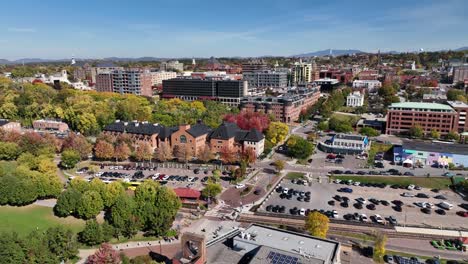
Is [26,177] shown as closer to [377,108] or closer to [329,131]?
[329,131]

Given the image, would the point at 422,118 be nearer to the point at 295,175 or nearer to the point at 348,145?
the point at 348,145

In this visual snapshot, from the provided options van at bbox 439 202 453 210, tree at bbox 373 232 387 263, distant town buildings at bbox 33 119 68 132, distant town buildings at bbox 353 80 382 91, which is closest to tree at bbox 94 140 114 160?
distant town buildings at bbox 33 119 68 132

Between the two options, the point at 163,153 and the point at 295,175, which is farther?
the point at 163,153

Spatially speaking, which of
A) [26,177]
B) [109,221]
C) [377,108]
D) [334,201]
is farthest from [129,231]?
[377,108]

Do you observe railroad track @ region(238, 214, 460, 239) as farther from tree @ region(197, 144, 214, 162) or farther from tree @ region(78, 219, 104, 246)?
tree @ region(197, 144, 214, 162)

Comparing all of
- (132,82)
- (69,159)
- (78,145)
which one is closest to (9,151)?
(69,159)
